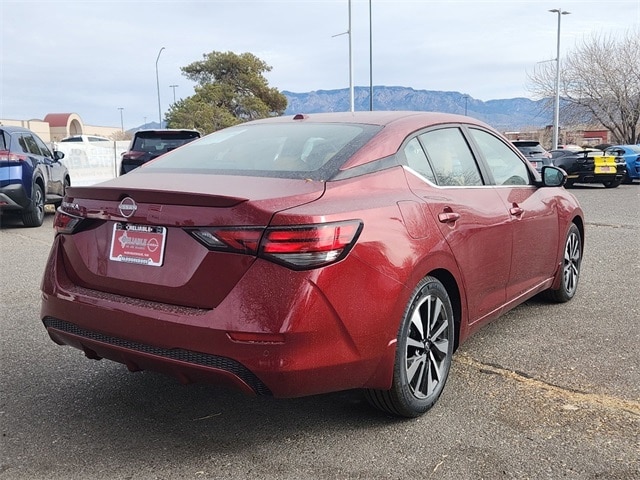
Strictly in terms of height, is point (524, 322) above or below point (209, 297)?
below

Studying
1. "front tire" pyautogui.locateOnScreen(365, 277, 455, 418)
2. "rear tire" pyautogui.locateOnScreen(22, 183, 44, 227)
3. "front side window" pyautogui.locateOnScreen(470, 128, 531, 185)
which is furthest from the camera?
"rear tire" pyautogui.locateOnScreen(22, 183, 44, 227)

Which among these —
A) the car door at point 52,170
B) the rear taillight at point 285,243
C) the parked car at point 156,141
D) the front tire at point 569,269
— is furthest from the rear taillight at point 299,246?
the parked car at point 156,141

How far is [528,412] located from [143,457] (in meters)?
1.89

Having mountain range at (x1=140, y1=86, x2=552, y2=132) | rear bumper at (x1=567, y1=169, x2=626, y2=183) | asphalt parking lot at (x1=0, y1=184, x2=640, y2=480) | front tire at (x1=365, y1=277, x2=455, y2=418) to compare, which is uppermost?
mountain range at (x1=140, y1=86, x2=552, y2=132)

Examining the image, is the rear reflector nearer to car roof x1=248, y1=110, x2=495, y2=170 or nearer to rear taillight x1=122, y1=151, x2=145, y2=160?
car roof x1=248, y1=110, x2=495, y2=170

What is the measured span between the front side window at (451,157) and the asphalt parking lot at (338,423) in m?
0.95

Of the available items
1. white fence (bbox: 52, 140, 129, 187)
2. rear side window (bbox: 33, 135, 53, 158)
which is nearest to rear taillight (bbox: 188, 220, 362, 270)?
rear side window (bbox: 33, 135, 53, 158)

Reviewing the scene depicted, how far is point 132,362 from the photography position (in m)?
2.77

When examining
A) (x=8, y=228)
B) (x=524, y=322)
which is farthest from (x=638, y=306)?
(x=8, y=228)

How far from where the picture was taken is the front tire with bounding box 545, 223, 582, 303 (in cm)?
508

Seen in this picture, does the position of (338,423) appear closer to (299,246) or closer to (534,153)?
(299,246)

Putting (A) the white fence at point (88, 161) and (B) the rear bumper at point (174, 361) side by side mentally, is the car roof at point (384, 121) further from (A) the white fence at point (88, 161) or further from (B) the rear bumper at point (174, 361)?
(A) the white fence at point (88, 161)

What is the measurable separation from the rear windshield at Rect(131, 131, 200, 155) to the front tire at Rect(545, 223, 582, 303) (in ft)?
30.7

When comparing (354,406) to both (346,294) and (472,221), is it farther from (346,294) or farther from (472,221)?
(472,221)
